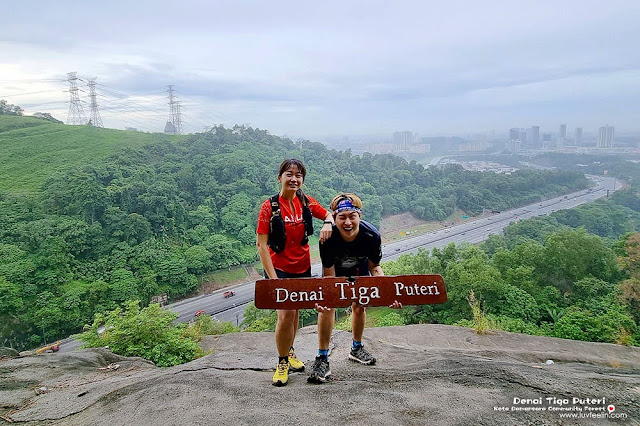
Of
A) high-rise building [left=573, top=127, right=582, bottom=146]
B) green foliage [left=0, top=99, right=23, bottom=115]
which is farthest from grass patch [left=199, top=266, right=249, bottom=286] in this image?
high-rise building [left=573, top=127, right=582, bottom=146]

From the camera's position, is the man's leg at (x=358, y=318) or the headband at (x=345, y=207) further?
the man's leg at (x=358, y=318)

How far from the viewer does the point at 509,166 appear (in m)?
107

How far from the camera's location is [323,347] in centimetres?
346

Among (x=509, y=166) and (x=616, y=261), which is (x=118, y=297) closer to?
(x=616, y=261)

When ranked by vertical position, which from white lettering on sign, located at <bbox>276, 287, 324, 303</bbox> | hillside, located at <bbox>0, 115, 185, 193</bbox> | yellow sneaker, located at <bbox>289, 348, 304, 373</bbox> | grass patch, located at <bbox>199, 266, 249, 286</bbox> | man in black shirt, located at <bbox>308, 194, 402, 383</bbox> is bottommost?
grass patch, located at <bbox>199, 266, 249, 286</bbox>

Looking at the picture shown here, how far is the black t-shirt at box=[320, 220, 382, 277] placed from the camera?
323cm

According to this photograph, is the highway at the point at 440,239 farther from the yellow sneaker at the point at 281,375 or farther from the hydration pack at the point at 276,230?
the hydration pack at the point at 276,230

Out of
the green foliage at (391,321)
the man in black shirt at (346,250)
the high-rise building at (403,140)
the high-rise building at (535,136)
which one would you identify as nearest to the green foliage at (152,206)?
the green foliage at (391,321)

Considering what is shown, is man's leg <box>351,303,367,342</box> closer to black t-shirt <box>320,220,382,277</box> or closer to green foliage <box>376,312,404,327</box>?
black t-shirt <box>320,220,382,277</box>

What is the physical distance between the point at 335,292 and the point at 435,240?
144ft

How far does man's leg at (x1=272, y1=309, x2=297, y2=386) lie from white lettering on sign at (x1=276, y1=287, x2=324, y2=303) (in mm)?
493

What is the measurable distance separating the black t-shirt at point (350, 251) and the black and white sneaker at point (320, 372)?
91 centimetres

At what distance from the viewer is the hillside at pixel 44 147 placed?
37500 millimetres

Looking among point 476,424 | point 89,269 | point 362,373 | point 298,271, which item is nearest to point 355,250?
point 298,271
